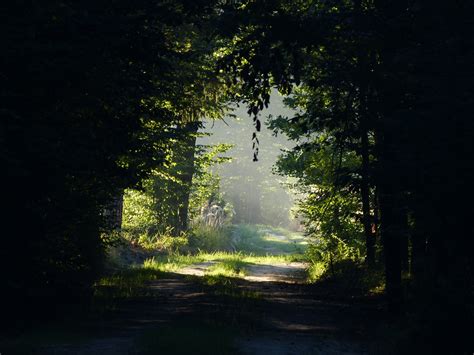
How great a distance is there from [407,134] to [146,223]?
2009 centimetres

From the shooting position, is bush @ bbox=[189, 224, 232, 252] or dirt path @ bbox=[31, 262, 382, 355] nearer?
dirt path @ bbox=[31, 262, 382, 355]

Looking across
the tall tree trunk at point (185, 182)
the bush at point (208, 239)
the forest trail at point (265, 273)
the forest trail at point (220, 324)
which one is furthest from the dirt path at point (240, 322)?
the bush at point (208, 239)

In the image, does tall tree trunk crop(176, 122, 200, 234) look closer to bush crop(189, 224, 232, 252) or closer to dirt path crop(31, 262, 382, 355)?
bush crop(189, 224, 232, 252)

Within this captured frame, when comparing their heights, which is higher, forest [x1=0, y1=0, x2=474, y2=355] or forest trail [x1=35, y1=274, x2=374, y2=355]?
forest [x1=0, y1=0, x2=474, y2=355]

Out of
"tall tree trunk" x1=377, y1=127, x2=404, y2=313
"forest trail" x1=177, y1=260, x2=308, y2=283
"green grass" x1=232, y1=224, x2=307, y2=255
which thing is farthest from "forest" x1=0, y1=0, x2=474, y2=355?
"green grass" x1=232, y1=224, x2=307, y2=255

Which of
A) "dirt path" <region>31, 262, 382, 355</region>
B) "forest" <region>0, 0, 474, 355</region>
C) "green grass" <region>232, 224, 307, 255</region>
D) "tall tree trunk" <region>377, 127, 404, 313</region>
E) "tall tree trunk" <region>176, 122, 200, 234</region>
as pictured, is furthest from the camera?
"green grass" <region>232, 224, 307, 255</region>

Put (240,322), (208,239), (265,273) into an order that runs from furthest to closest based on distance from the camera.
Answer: (208,239), (265,273), (240,322)

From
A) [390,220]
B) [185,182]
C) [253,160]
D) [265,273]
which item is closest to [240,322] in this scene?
[253,160]

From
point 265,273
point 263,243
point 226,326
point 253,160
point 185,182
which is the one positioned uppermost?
point 185,182

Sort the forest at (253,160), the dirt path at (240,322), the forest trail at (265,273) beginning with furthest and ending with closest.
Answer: the forest trail at (265,273) → the dirt path at (240,322) → the forest at (253,160)

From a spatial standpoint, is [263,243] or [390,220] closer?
[390,220]

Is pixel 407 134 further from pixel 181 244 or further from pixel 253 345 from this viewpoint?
pixel 181 244

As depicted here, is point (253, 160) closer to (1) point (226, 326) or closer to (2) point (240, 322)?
(1) point (226, 326)

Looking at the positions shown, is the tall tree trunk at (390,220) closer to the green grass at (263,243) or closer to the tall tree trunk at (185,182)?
the tall tree trunk at (185,182)
